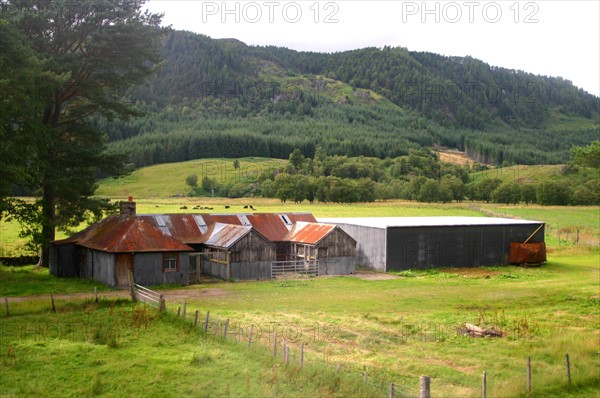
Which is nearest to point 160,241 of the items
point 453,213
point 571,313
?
point 571,313

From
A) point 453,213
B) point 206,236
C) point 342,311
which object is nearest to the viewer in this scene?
point 342,311

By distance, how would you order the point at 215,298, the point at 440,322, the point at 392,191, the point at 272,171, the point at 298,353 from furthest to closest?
the point at 272,171
the point at 392,191
the point at 215,298
the point at 440,322
the point at 298,353

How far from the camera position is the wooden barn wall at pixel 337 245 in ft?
160

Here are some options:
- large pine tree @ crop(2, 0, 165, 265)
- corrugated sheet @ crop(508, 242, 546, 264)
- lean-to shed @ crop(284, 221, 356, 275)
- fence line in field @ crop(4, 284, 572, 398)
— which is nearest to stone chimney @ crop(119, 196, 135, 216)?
large pine tree @ crop(2, 0, 165, 265)

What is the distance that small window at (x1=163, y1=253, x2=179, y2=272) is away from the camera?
4236 cm

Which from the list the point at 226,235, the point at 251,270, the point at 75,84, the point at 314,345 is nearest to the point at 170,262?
the point at 226,235

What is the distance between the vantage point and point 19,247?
5412cm

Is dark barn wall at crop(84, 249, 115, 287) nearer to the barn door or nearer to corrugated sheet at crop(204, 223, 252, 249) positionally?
the barn door

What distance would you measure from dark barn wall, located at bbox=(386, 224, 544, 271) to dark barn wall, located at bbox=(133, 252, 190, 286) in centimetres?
1682

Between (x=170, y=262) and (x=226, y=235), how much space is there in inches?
235

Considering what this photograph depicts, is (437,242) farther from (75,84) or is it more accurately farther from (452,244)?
(75,84)

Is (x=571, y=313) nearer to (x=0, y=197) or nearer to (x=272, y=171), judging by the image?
(x=0, y=197)

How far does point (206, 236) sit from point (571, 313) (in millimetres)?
26644

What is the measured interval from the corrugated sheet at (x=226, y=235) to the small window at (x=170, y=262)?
13.2ft
